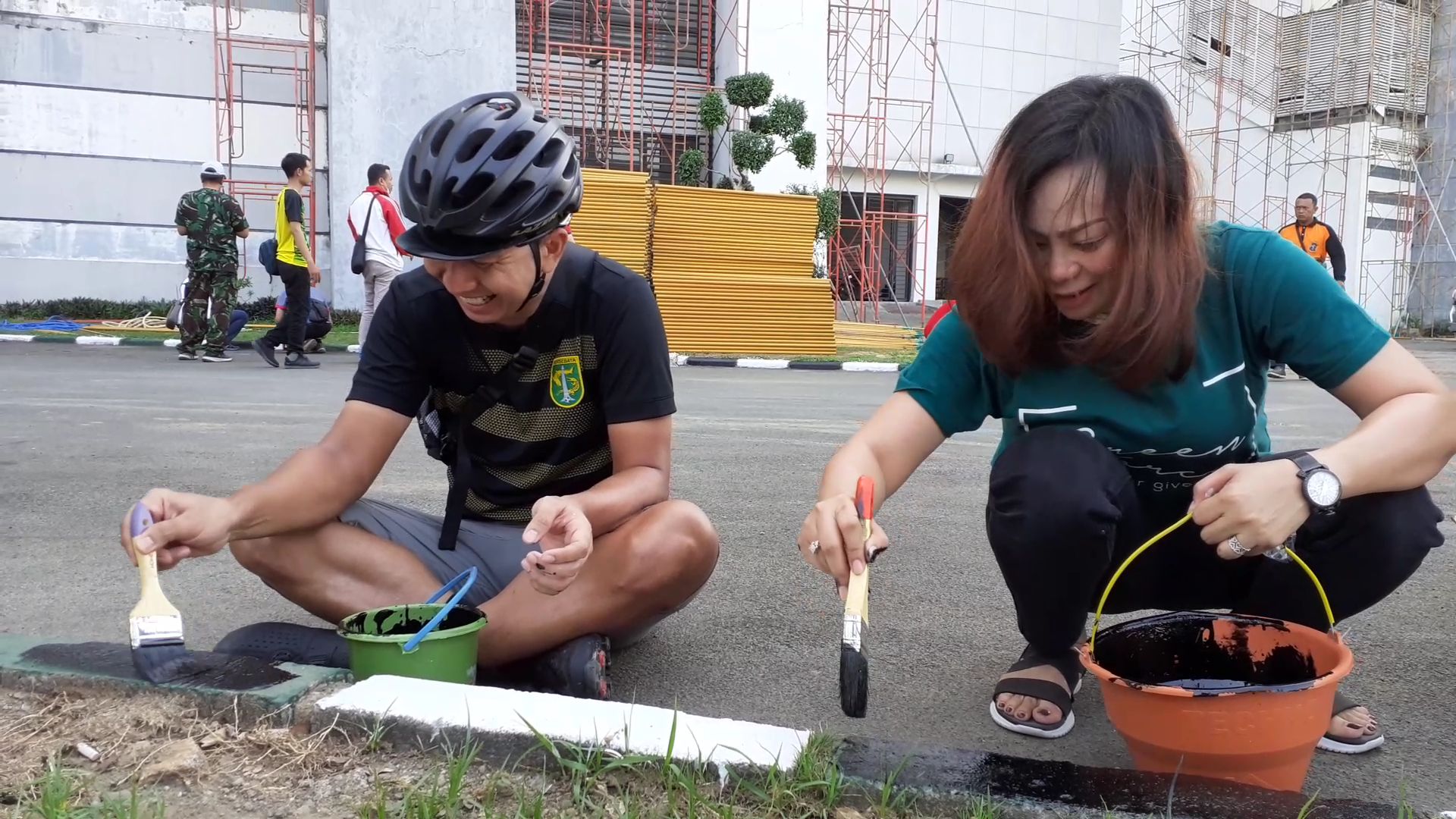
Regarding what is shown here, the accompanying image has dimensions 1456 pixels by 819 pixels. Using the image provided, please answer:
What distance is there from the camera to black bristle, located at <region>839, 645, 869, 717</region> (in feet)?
5.74

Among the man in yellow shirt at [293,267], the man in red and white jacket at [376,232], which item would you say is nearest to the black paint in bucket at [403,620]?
the man in red and white jacket at [376,232]

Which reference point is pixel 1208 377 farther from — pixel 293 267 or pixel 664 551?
pixel 293 267

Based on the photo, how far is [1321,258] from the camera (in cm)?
1218

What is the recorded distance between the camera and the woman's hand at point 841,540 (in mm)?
1895

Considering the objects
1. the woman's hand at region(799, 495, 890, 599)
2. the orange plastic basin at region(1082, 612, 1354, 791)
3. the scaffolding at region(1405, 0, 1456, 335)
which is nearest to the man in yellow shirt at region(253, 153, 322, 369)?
the woman's hand at region(799, 495, 890, 599)

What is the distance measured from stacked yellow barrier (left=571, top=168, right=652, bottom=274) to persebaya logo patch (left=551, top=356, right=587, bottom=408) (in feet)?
41.0

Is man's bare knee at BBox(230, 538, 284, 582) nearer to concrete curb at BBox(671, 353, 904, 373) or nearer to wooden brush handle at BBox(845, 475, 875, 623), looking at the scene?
wooden brush handle at BBox(845, 475, 875, 623)

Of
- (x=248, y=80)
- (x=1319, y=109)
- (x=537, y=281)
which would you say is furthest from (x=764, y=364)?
(x=1319, y=109)

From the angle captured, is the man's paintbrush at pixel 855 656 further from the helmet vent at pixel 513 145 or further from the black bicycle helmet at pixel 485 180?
the helmet vent at pixel 513 145

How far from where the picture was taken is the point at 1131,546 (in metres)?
2.50

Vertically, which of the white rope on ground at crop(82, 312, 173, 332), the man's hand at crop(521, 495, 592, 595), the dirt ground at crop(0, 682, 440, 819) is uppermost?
the man's hand at crop(521, 495, 592, 595)

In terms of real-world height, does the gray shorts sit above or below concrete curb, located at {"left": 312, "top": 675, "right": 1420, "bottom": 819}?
above

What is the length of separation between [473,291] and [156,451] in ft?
14.5

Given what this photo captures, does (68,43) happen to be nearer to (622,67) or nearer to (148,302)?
(148,302)
